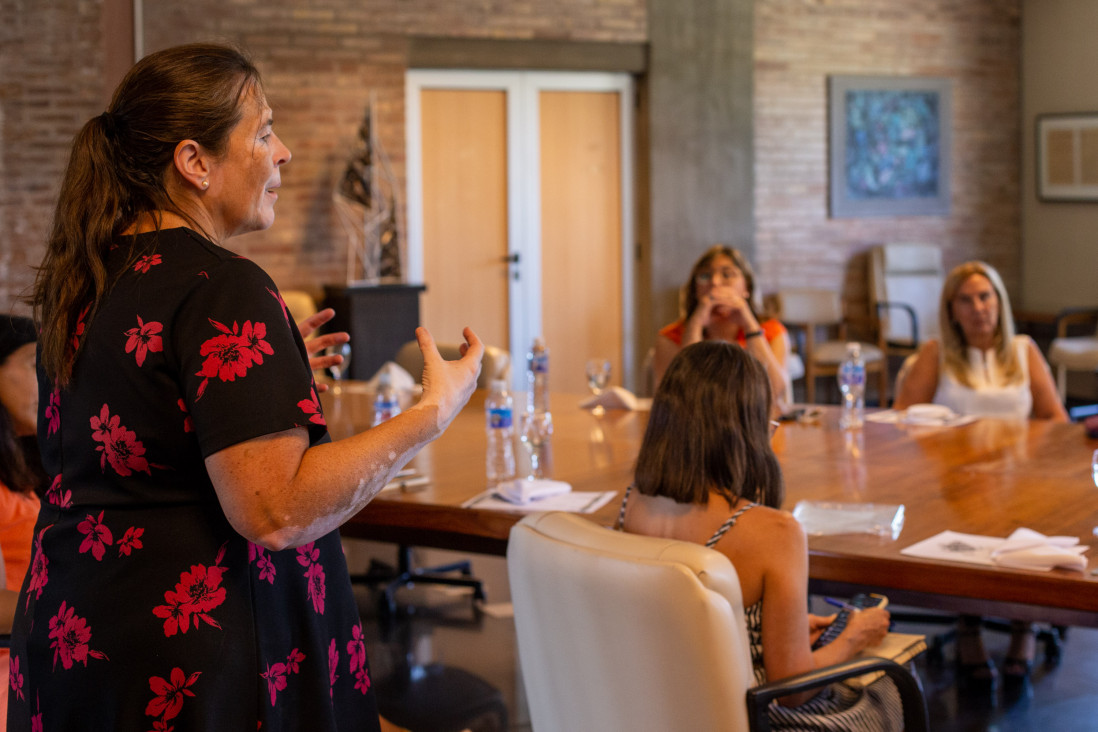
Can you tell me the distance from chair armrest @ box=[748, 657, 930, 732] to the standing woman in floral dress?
0.71 meters

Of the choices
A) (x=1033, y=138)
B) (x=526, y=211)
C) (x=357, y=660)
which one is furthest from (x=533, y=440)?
(x=1033, y=138)

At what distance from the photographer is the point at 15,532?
242 cm

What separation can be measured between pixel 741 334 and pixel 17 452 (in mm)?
2544

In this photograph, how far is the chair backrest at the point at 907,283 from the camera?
30.0 feet

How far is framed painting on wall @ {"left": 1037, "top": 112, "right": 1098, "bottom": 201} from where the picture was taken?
9172mm

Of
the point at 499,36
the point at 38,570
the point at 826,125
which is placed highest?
the point at 499,36

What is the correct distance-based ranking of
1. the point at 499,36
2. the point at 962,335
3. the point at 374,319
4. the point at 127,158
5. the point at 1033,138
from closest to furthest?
the point at 127,158, the point at 962,335, the point at 374,319, the point at 499,36, the point at 1033,138

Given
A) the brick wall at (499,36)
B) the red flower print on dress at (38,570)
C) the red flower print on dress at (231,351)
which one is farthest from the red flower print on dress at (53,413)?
the brick wall at (499,36)

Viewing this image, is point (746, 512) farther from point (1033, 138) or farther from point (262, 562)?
point (1033, 138)

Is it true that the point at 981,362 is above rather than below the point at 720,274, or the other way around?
below

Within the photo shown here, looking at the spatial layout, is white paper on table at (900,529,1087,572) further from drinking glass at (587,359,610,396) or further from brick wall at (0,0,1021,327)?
brick wall at (0,0,1021,327)

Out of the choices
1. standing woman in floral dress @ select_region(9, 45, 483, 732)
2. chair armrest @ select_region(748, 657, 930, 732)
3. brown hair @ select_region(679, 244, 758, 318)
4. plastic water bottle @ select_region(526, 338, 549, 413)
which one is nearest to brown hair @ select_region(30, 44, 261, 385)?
standing woman in floral dress @ select_region(9, 45, 483, 732)

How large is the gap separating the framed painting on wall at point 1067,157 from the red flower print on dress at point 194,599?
927 centimetres

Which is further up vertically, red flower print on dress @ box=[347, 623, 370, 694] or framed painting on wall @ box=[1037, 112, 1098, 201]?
framed painting on wall @ box=[1037, 112, 1098, 201]
